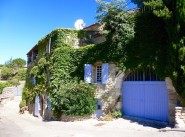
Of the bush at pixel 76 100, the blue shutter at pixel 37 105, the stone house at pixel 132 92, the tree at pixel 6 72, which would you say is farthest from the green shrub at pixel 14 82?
the stone house at pixel 132 92

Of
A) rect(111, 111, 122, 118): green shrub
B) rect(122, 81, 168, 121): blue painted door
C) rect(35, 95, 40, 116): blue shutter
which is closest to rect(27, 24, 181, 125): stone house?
rect(122, 81, 168, 121): blue painted door

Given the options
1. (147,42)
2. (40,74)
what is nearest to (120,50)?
(147,42)

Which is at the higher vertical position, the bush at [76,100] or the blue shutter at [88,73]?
the blue shutter at [88,73]

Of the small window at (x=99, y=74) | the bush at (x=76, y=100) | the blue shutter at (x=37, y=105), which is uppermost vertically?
the small window at (x=99, y=74)

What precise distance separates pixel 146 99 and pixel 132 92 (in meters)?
1.16

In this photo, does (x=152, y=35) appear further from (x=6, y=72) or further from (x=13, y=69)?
(x=13, y=69)

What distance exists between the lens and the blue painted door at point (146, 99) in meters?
13.7

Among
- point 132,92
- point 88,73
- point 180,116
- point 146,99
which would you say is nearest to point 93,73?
point 88,73

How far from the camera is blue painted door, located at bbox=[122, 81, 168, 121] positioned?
13.7 m

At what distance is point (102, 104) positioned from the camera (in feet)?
54.4

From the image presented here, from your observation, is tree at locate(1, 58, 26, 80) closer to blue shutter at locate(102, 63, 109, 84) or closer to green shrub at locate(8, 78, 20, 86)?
green shrub at locate(8, 78, 20, 86)

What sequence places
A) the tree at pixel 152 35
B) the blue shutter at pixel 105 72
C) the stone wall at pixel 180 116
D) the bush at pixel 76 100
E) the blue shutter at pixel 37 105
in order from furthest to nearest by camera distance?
the blue shutter at pixel 37 105, the bush at pixel 76 100, the blue shutter at pixel 105 72, the tree at pixel 152 35, the stone wall at pixel 180 116

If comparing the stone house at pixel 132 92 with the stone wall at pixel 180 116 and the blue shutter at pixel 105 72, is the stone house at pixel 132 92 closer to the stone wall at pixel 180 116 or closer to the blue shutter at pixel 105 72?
the blue shutter at pixel 105 72

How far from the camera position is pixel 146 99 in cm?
1457
